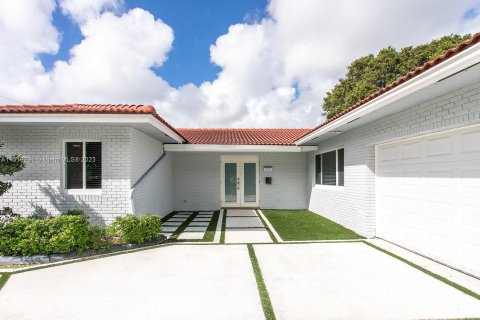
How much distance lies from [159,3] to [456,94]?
7.54 metres

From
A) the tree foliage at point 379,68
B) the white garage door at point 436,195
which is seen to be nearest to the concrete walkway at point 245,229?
the white garage door at point 436,195

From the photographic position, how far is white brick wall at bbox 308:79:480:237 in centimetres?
399

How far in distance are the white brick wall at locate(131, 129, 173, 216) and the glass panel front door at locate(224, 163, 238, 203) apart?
264cm

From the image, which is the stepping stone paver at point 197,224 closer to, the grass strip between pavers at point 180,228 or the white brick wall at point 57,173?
the grass strip between pavers at point 180,228

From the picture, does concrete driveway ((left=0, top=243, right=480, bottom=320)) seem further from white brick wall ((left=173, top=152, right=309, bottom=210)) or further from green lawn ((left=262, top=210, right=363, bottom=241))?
white brick wall ((left=173, top=152, right=309, bottom=210))

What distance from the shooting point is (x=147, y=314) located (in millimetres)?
3096

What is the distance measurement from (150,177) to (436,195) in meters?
7.65

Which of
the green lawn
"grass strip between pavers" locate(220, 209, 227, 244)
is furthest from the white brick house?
"grass strip between pavers" locate(220, 209, 227, 244)

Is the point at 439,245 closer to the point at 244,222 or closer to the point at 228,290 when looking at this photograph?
the point at 228,290

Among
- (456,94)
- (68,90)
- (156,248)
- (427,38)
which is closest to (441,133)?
(456,94)

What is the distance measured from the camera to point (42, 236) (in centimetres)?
505

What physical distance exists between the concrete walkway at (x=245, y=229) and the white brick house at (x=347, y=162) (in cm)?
250

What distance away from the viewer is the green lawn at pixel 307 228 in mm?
6804

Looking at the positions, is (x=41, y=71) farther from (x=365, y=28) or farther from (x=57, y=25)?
(x=365, y=28)
